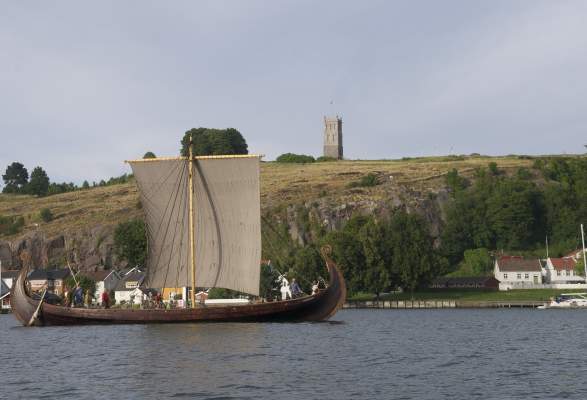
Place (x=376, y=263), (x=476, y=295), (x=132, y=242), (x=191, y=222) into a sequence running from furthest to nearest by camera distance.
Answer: (x=132, y=242), (x=476, y=295), (x=376, y=263), (x=191, y=222)

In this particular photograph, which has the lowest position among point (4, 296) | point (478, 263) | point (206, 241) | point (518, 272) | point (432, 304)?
point (432, 304)

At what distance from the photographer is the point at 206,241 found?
7419 cm

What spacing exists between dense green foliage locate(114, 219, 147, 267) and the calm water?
9174 cm

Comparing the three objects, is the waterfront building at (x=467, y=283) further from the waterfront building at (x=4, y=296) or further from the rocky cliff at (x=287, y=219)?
the waterfront building at (x=4, y=296)

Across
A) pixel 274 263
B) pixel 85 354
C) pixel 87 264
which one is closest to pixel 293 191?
pixel 87 264

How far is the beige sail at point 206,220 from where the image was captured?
239 feet

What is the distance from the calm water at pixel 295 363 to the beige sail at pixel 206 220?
529cm

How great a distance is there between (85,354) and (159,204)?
23959 millimetres

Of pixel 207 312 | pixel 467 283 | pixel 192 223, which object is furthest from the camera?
pixel 467 283

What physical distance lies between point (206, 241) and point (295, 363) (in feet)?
97.1

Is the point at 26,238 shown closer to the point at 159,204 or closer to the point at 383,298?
the point at 383,298

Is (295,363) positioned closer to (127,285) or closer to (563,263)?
(563,263)

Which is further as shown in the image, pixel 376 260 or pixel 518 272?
pixel 518 272

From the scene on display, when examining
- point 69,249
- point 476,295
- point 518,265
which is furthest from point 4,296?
point 518,265
